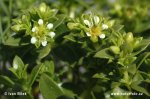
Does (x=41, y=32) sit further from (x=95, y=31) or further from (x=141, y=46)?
(x=141, y=46)

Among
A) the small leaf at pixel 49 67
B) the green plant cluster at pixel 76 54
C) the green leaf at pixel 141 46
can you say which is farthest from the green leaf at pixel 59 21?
the green leaf at pixel 141 46

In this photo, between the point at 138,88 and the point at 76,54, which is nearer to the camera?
the point at 138,88

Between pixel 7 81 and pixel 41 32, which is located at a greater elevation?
pixel 41 32

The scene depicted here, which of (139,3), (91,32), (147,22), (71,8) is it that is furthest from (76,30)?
(139,3)

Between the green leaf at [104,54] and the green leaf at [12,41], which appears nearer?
the green leaf at [104,54]

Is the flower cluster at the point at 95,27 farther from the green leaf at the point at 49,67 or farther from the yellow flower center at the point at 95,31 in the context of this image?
the green leaf at the point at 49,67

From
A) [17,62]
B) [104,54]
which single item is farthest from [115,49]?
[17,62]
